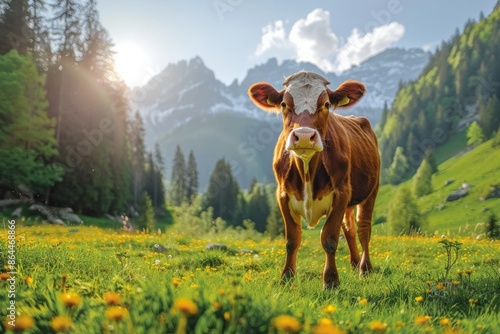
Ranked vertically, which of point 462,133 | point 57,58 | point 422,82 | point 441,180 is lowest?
point 441,180

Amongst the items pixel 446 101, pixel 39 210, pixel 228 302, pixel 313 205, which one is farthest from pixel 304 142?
pixel 446 101

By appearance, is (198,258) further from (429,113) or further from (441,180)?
(429,113)

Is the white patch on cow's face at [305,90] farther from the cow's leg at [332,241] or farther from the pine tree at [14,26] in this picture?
the pine tree at [14,26]

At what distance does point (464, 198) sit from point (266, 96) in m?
86.6

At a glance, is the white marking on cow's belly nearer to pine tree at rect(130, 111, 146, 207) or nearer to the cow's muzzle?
the cow's muzzle

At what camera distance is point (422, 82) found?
516 ft

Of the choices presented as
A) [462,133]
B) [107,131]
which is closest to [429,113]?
[462,133]

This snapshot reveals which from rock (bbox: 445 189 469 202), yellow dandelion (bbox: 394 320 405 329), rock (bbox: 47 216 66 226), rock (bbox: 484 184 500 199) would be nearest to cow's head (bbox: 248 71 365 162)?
yellow dandelion (bbox: 394 320 405 329)

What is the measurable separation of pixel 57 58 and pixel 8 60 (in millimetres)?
14079

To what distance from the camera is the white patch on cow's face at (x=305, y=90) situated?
17.2ft

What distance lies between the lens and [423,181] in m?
96.0

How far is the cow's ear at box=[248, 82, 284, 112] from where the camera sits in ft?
19.7

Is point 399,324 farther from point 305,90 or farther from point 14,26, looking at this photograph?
point 14,26

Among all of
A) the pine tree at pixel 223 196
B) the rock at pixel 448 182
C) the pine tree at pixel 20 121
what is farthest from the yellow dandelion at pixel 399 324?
the rock at pixel 448 182
